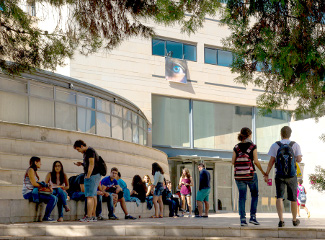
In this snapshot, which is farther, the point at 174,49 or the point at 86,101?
the point at 174,49

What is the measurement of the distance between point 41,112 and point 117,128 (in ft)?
17.6

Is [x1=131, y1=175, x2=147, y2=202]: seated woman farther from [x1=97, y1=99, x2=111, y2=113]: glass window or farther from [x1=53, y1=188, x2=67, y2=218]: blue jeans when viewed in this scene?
[x1=97, y1=99, x2=111, y2=113]: glass window

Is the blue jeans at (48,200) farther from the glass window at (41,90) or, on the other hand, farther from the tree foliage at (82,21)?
the glass window at (41,90)

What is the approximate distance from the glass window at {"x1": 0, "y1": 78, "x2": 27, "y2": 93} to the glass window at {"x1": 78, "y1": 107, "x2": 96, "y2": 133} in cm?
314

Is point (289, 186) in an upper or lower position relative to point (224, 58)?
lower

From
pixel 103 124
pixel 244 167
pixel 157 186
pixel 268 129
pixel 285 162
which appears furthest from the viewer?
pixel 268 129

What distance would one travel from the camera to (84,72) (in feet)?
93.4

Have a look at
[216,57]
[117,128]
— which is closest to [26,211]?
[117,128]

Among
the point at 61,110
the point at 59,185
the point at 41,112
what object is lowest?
the point at 59,185

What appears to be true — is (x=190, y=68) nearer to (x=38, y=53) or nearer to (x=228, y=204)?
(x=228, y=204)

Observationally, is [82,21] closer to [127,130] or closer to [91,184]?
[91,184]

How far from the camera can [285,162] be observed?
9.67m

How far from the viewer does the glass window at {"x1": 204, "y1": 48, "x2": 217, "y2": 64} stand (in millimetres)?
32938

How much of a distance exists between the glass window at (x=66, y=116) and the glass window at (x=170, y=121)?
378 inches
